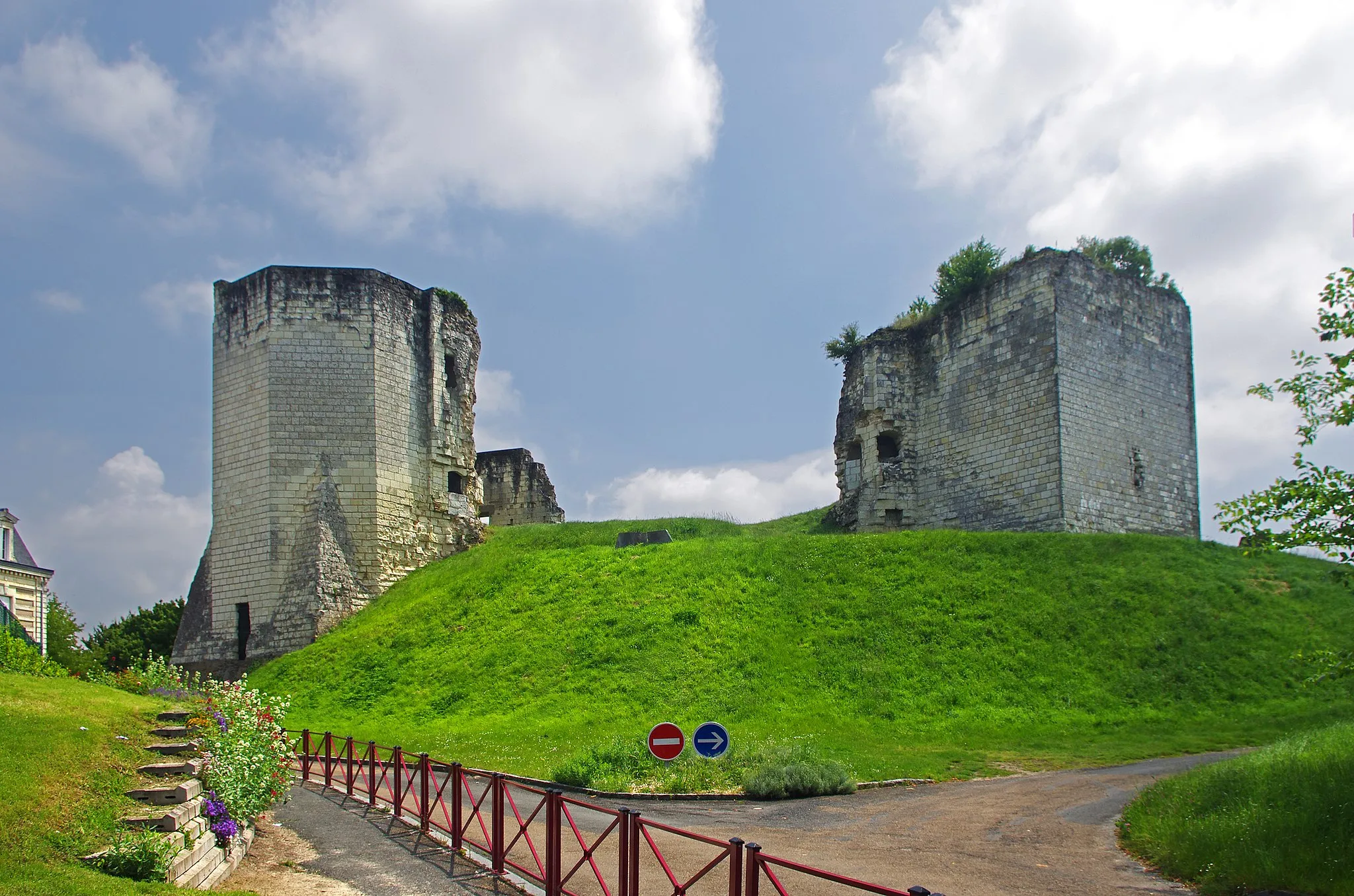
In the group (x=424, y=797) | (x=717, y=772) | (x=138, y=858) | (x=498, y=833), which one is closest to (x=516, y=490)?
(x=717, y=772)

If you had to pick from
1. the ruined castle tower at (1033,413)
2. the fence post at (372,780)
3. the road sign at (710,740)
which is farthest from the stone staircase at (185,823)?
the ruined castle tower at (1033,413)

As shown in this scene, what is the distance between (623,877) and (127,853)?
3572 mm

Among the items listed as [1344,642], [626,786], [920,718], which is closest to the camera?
[626,786]

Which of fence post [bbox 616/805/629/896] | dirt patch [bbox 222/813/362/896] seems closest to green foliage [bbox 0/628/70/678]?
dirt patch [bbox 222/813/362/896]

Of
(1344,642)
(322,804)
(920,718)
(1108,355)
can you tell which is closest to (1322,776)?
(920,718)

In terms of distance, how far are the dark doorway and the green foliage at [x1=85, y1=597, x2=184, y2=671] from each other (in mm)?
7303

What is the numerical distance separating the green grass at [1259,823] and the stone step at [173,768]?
9167 mm

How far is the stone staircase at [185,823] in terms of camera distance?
24.8 feet

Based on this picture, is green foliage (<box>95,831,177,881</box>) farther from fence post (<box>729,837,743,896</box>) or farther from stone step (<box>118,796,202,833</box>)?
fence post (<box>729,837,743,896</box>)

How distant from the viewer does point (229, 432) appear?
1131 inches

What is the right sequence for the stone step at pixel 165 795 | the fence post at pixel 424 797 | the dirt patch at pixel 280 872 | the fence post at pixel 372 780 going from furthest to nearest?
the fence post at pixel 372 780 < the fence post at pixel 424 797 < the dirt patch at pixel 280 872 < the stone step at pixel 165 795

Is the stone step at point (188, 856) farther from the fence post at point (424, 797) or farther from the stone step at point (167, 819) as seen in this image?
the fence post at point (424, 797)

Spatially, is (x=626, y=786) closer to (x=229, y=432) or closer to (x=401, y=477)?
(x=401, y=477)

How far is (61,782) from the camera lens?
791cm
